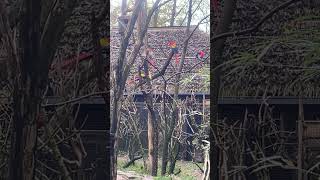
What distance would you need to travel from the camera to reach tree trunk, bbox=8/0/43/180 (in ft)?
9.10

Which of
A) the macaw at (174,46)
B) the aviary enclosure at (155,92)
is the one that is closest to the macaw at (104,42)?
the aviary enclosure at (155,92)

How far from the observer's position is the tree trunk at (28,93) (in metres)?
2.77

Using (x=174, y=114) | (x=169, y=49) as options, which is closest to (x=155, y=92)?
(x=174, y=114)

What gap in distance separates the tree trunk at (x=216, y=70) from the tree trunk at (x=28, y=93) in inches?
42.5

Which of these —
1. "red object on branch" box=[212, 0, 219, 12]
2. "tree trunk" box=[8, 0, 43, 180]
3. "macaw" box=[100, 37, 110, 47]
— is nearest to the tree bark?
"red object on branch" box=[212, 0, 219, 12]

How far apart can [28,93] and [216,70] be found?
1174 mm

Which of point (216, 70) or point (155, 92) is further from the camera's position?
point (155, 92)

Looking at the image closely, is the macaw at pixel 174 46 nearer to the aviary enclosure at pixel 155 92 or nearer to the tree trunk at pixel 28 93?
the aviary enclosure at pixel 155 92

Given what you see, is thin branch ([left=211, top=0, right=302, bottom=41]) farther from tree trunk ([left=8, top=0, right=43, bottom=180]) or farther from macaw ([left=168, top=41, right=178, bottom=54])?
tree trunk ([left=8, top=0, right=43, bottom=180])

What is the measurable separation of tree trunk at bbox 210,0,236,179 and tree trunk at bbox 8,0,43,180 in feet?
3.54

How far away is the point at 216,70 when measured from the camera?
262 cm

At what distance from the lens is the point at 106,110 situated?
278cm

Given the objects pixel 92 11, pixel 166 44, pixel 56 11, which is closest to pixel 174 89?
pixel 166 44

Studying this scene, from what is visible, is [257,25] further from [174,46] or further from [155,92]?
[155,92]
